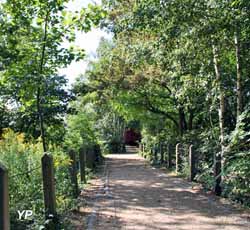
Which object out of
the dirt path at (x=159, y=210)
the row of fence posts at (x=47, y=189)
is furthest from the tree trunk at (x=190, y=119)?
the row of fence posts at (x=47, y=189)

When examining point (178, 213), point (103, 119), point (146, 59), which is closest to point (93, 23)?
point (178, 213)

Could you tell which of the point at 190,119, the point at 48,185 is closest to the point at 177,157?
the point at 190,119

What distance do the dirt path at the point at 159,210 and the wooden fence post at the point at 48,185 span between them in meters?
0.88

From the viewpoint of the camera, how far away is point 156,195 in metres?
10.2

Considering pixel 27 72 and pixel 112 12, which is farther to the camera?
pixel 112 12

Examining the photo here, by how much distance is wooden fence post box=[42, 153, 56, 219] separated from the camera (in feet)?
19.9

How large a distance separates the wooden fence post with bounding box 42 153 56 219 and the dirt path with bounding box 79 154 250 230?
0.88 m

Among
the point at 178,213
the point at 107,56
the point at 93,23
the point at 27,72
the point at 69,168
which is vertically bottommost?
the point at 178,213

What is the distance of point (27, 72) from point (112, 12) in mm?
8154

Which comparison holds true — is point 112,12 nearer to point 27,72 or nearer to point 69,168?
point 69,168

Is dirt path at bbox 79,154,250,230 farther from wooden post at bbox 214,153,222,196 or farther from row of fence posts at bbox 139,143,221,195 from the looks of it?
row of fence posts at bbox 139,143,221,195

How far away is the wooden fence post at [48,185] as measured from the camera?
6.06 m

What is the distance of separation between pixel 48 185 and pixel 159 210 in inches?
110

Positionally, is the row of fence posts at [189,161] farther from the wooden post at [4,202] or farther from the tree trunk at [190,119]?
the wooden post at [4,202]
